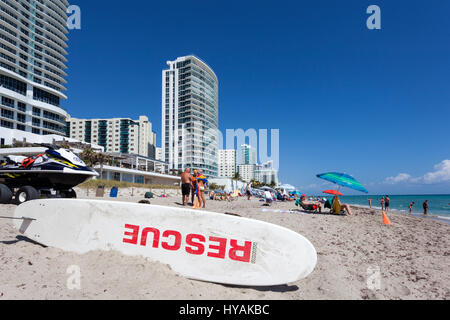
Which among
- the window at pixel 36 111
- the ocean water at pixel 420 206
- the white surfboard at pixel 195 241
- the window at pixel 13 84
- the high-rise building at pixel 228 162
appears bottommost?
the ocean water at pixel 420 206

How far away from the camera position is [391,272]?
3252 mm

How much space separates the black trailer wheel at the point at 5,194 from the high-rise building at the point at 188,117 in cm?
6665

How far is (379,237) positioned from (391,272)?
2660 mm

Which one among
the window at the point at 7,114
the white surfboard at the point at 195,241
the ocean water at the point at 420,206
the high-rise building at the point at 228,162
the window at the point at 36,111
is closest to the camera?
the white surfboard at the point at 195,241

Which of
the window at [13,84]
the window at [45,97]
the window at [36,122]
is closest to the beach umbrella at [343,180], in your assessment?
the window at [13,84]

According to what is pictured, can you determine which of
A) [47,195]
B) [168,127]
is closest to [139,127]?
[168,127]

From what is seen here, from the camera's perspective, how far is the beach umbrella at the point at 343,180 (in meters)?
8.41

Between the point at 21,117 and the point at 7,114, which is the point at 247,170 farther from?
the point at 7,114

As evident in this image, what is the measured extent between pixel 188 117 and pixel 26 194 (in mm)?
72771

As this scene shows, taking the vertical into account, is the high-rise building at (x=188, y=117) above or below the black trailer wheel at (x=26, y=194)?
above

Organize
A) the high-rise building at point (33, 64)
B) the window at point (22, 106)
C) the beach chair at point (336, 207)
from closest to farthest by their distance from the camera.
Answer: the beach chair at point (336, 207) → the high-rise building at point (33, 64) → the window at point (22, 106)

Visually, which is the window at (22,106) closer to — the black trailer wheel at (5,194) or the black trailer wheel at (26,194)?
the black trailer wheel at (5,194)

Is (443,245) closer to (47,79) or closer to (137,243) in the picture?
(137,243)

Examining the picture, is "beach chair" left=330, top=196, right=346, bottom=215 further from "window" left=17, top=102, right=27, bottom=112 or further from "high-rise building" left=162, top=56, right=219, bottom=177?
"high-rise building" left=162, top=56, right=219, bottom=177
